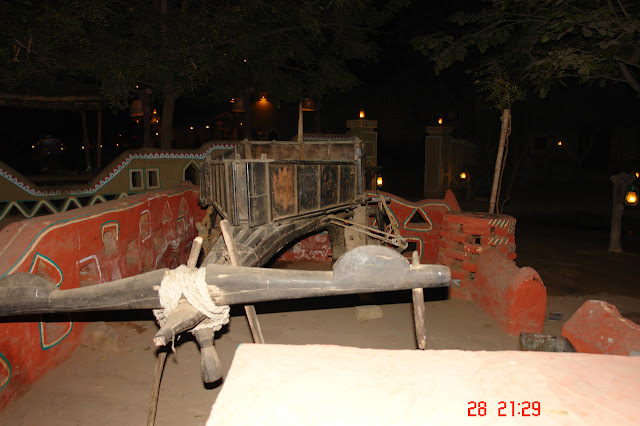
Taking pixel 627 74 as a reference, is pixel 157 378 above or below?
below

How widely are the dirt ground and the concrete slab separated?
10.5 feet

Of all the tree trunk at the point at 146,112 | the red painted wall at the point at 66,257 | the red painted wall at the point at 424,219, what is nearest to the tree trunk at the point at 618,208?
the red painted wall at the point at 424,219

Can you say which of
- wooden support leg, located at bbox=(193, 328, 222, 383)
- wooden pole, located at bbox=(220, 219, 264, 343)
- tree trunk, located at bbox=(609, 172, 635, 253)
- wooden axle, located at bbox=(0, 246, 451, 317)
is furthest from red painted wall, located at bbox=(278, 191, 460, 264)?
wooden support leg, located at bbox=(193, 328, 222, 383)

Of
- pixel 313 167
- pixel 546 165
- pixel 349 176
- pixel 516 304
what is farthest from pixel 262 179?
pixel 546 165

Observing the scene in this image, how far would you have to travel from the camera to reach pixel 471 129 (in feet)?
86.7

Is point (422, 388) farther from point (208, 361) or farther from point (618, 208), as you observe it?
point (618, 208)

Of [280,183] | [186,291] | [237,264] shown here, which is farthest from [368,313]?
[186,291]

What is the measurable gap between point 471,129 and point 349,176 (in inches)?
876

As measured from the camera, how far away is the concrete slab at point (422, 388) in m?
1.81

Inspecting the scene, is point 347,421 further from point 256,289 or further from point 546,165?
point 546,165

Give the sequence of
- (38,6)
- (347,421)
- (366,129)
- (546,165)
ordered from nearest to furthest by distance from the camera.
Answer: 1. (347,421)
2. (38,6)
3. (366,129)
4. (546,165)

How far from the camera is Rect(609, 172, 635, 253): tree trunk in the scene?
11805mm

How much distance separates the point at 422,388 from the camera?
2.00 metres
